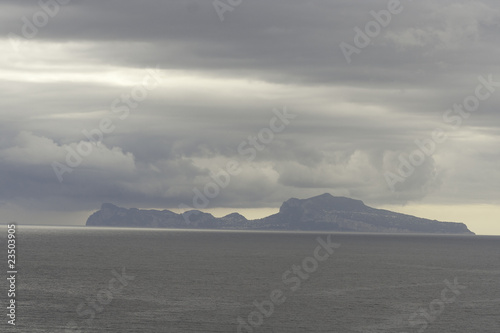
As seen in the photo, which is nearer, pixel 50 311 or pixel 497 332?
pixel 497 332

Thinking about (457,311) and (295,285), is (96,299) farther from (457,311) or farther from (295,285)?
(457,311)

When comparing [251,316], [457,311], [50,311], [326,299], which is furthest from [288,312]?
[50,311]

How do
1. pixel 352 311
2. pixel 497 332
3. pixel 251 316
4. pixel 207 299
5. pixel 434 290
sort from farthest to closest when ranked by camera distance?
pixel 434 290
pixel 207 299
pixel 352 311
pixel 251 316
pixel 497 332

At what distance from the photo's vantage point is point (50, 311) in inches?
5541

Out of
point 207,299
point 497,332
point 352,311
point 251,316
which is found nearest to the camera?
point 497,332

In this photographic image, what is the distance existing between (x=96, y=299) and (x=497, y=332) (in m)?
89.3

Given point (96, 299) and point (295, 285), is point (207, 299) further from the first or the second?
point (295, 285)

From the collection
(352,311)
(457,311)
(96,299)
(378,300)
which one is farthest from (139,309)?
(457,311)

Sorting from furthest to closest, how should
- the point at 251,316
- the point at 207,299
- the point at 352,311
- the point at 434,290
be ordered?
the point at 434,290
the point at 207,299
the point at 352,311
the point at 251,316

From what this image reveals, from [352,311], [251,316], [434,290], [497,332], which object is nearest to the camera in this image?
[497,332]

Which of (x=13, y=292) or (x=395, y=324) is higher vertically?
(x=13, y=292)

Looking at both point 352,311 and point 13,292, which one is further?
point 13,292

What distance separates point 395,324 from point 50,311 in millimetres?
71613

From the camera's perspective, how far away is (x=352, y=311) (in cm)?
14988
